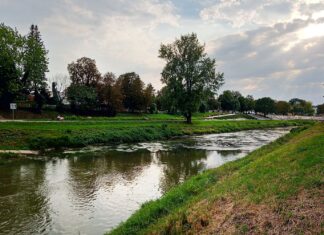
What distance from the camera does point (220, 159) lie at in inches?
1196

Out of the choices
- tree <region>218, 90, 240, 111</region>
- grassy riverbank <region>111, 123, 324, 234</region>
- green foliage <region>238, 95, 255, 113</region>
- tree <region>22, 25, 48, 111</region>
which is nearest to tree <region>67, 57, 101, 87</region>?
tree <region>22, 25, 48, 111</region>

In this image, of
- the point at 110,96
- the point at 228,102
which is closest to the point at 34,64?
the point at 110,96

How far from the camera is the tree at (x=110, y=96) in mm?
82062

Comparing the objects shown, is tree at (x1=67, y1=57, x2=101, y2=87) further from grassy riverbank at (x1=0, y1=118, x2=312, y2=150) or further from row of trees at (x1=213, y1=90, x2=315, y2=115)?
row of trees at (x1=213, y1=90, x2=315, y2=115)

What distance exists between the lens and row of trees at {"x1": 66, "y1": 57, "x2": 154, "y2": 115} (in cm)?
7981

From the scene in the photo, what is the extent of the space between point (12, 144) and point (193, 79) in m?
38.3

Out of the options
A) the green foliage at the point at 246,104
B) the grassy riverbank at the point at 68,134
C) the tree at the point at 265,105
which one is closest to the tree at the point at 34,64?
the grassy riverbank at the point at 68,134

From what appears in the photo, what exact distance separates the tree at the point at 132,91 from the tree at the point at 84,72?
8.10 meters

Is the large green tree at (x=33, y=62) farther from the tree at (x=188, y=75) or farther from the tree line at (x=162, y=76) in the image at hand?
the tree at (x=188, y=75)

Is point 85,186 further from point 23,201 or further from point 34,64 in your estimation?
point 34,64

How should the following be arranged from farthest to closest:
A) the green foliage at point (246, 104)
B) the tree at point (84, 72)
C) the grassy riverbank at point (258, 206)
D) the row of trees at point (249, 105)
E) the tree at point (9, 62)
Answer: the green foliage at point (246, 104) < the row of trees at point (249, 105) < the tree at point (84, 72) < the tree at point (9, 62) < the grassy riverbank at point (258, 206)

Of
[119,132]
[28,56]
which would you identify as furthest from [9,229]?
[28,56]

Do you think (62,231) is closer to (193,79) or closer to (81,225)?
(81,225)

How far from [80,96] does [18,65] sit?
17726 mm
